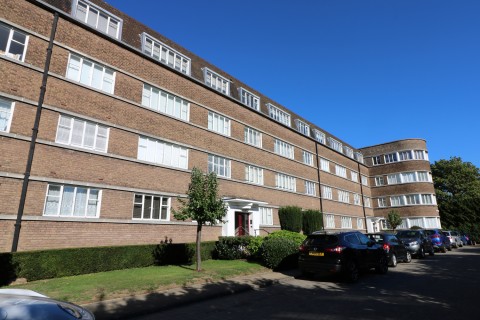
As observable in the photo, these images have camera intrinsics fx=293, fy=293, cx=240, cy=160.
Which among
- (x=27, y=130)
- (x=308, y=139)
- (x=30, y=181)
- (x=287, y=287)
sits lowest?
(x=287, y=287)

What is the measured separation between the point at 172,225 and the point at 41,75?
9.36 m

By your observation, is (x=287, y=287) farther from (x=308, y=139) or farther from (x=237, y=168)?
(x=308, y=139)

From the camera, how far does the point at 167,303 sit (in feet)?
23.9

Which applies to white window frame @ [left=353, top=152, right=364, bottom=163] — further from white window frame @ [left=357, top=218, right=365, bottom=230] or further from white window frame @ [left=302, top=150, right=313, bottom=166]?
white window frame @ [left=302, top=150, right=313, bottom=166]

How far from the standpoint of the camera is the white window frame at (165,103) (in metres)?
16.8

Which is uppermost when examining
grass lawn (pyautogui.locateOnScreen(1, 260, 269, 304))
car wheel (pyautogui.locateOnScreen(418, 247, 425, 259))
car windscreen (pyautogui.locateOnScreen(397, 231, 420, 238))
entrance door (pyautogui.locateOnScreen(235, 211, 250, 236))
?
entrance door (pyautogui.locateOnScreen(235, 211, 250, 236))

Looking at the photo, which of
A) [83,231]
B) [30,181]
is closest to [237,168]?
[83,231]

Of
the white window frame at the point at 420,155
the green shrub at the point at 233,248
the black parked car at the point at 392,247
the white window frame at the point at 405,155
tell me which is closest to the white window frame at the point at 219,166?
the green shrub at the point at 233,248

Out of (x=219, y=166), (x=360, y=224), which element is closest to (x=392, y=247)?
(x=219, y=166)

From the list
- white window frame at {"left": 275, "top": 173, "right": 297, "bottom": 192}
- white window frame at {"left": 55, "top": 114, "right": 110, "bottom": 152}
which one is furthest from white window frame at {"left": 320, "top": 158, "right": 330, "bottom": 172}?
white window frame at {"left": 55, "top": 114, "right": 110, "bottom": 152}

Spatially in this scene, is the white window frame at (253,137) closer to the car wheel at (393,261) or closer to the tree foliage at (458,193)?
the car wheel at (393,261)

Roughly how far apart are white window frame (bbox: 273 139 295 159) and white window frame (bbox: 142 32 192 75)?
435 inches

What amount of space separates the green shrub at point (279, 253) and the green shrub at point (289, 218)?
10.4 metres

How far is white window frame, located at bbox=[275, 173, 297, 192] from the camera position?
26.0 meters
